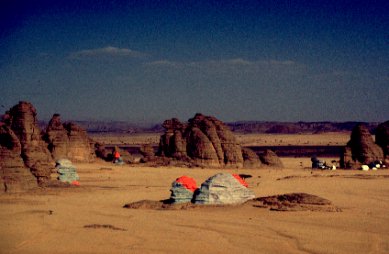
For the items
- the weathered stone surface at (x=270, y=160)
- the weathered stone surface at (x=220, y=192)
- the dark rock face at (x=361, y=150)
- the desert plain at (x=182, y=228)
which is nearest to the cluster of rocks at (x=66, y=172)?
the desert plain at (x=182, y=228)

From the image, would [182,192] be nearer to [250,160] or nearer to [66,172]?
[66,172]

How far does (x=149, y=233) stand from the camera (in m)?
12.0

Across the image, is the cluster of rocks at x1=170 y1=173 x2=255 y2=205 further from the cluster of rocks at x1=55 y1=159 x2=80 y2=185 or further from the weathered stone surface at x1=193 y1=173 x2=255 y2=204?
the cluster of rocks at x1=55 y1=159 x2=80 y2=185

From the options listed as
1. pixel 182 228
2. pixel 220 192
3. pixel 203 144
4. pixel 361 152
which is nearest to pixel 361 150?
pixel 361 152

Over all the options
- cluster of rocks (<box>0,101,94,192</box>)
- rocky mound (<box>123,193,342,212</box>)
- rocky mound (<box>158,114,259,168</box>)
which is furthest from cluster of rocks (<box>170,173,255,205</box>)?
rocky mound (<box>158,114,259,168</box>)

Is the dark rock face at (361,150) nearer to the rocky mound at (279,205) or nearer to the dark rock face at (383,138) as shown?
the dark rock face at (383,138)

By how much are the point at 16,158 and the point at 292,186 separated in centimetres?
1378

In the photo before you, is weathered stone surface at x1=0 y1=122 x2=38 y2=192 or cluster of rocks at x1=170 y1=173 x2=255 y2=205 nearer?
cluster of rocks at x1=170 y1=173 x2=255 y2=205

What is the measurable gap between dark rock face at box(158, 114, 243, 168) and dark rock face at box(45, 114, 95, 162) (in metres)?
7.55

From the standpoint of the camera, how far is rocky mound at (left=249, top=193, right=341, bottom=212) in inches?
612

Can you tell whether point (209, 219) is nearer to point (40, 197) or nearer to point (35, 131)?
point (40, 197)

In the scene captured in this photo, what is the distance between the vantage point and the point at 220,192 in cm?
1644

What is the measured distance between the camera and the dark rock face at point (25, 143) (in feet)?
68.6

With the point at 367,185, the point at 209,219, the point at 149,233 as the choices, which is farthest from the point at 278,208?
the point at 367,185
